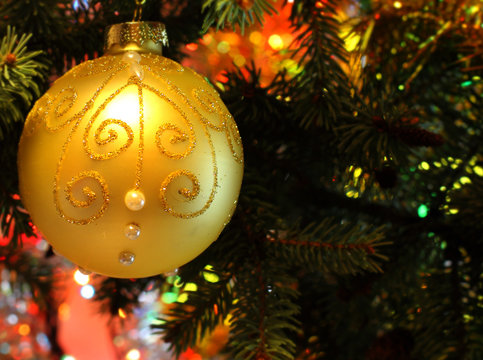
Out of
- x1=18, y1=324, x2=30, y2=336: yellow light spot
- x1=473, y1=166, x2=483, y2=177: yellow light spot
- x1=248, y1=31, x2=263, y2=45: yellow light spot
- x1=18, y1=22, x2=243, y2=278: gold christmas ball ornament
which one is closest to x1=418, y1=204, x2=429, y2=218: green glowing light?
x1=473, y1=166, x2=483, y2=177: yellow light spot

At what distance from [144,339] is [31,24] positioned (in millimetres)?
918

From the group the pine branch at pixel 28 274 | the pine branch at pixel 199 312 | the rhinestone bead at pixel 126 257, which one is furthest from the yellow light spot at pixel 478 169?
the pine branch at pixel 28 274

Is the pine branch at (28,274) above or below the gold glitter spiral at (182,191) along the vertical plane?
below

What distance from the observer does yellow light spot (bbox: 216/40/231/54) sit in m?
1.26

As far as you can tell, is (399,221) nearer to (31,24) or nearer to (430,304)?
(430,304)

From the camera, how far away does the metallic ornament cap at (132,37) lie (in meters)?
0.46

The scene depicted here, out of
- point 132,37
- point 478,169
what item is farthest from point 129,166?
point 478,169

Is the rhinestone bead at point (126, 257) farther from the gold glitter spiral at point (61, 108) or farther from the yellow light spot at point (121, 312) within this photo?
the yellow light spot at point (121, 312)

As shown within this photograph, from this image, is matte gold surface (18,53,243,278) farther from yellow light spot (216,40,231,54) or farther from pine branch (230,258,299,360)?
yellow light spot (216,40,231,54)

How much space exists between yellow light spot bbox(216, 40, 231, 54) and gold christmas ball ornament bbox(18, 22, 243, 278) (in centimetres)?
84

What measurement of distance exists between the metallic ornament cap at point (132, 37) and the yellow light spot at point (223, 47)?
81cm

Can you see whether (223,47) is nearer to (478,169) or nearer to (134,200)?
(478,169)

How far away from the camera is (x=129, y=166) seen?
0.39m

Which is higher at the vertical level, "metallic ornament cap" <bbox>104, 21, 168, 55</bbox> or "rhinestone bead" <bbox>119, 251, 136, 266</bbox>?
"metallic ornament cap" <bbox>104, 21, 168, 55</bbox>
